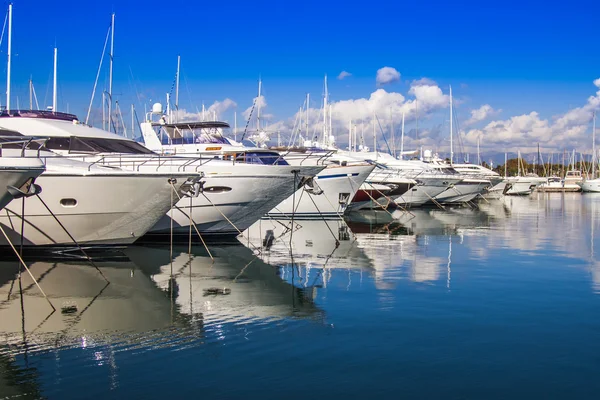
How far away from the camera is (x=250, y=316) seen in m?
11.0

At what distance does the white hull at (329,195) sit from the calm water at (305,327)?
13.2 metres

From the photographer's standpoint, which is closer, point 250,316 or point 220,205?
point 250,316

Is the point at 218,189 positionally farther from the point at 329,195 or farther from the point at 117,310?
the point at 329,195

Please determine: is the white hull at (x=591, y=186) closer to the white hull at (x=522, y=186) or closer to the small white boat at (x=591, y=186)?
the small white boat at (x=591, y=186)

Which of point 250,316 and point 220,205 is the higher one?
point 220,205

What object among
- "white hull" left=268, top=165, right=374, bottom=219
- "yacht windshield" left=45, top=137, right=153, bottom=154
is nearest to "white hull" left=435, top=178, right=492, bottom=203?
"white hull" left=268, top=165, right=374, bottom=219

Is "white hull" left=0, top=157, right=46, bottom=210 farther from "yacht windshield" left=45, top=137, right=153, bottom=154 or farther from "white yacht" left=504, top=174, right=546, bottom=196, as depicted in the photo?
"white yacht" left=504, top=174, right=546, bottom=196

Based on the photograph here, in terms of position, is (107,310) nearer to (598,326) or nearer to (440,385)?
(440,385)

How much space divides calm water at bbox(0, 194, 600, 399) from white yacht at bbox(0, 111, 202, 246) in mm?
1031

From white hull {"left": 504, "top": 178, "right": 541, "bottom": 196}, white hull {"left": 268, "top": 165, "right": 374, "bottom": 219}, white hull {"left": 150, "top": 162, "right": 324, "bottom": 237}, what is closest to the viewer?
white hull {"left": 150, "top": 162, "right": 324, "bottom": 237}

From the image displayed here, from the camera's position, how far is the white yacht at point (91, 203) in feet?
56.2

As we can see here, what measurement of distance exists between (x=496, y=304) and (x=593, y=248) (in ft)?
36.1

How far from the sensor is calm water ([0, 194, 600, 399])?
302 inches

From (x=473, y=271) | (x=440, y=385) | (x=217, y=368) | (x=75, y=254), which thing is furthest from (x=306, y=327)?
(x=75, y=254)
